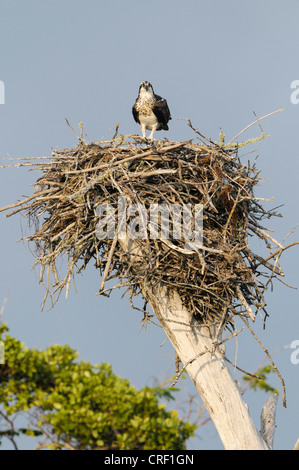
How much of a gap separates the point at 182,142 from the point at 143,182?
2.97 ft

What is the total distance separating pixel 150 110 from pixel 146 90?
1.43ft

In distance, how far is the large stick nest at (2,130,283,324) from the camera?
947 cm

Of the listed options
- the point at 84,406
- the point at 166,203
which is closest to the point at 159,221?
the point at 166,203

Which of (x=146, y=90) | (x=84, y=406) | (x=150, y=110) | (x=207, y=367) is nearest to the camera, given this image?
(x=84, y=406)

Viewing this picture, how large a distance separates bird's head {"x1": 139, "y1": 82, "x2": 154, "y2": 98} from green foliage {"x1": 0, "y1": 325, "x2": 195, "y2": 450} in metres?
7.13

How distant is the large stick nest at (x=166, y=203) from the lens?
9.47 metres

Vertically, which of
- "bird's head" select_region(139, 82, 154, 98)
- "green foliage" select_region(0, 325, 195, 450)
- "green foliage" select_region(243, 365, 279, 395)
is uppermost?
"bird's head" select_region(139, 82, 154, 98)

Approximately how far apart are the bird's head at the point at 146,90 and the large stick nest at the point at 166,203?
2.41 meters

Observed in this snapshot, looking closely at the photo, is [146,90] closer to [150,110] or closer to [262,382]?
[150,110]

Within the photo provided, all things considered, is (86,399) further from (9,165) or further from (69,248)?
(9,165)

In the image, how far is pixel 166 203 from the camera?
9.86m

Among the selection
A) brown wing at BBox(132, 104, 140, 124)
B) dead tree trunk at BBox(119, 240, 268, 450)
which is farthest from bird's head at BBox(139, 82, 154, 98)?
dead tree trunk at BBox(119, 240, 268, 450)

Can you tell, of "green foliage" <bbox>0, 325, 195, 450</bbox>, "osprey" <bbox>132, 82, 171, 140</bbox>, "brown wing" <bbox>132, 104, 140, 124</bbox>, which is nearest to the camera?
"green foliage" <bbox>0, 325, 195, 450</bbox>

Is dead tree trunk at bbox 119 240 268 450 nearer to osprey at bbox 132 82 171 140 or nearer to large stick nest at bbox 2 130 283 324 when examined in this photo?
large stick nest at bbox 2 130 283 324
